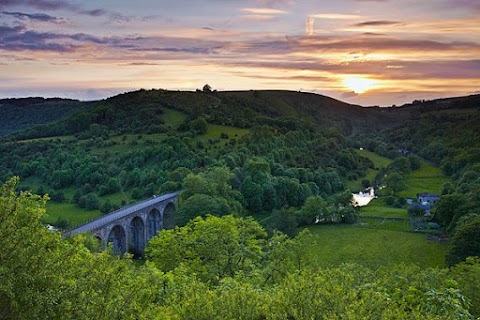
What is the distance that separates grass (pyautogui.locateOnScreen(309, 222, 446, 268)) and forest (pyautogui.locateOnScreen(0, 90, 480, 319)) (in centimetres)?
286

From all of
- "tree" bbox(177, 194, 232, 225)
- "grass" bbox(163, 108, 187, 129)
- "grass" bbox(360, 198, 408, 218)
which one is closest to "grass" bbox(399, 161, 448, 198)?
"grass" bbox(360, 198, 408, 218)

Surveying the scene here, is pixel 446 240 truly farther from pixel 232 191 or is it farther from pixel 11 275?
pixel 11 275

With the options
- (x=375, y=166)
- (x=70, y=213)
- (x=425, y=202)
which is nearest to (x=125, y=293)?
(x=70, y=213)

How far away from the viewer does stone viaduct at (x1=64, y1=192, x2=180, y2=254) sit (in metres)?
54.2

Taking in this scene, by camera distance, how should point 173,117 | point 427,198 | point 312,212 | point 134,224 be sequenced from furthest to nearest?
point 173,117 < point 427,198 < point 312,212 < point 134,224

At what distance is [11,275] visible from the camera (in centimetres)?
1183

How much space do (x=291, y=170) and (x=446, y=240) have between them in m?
41.6

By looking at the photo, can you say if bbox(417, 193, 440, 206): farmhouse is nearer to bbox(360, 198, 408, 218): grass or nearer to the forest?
the forest

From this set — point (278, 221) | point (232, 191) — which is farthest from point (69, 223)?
point (278, 221)

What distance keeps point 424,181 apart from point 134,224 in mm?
70134

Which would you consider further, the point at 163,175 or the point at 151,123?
the point at 151,123

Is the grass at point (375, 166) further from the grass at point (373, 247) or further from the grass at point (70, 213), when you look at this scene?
the grass at point (70, 213)

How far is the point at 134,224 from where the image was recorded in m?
64.7

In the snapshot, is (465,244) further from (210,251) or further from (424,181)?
(424,181)
